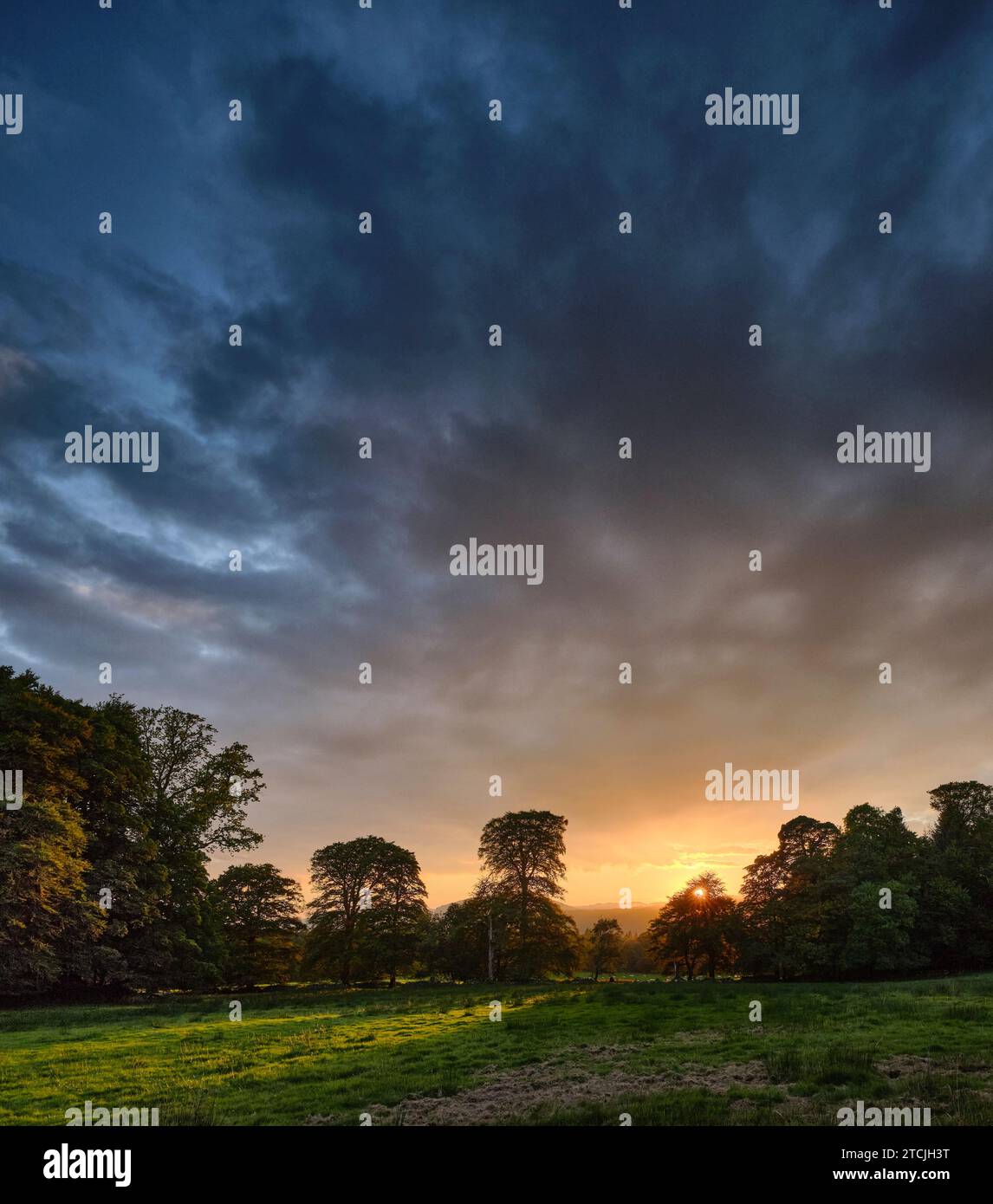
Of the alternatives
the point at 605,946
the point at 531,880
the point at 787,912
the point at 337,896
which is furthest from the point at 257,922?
the point at 787,912

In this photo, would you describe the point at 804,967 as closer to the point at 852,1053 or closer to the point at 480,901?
the point at 480,901

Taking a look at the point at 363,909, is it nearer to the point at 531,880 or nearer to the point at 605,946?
the point at 531,880

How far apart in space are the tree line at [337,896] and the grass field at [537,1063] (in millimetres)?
9099

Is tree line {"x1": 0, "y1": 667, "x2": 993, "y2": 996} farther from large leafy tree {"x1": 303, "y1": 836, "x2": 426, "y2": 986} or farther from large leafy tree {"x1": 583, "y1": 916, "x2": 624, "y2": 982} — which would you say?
large leafy tree {"x1": 583, "y1": 916, "x2": 624, "y2": 982}

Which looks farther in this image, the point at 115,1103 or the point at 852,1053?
the point at 852,1053

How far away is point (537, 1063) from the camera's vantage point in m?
17.4

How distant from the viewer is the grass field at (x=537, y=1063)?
12.9 meters

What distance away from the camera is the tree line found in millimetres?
37000

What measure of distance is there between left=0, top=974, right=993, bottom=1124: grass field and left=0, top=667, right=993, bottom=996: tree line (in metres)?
9.10

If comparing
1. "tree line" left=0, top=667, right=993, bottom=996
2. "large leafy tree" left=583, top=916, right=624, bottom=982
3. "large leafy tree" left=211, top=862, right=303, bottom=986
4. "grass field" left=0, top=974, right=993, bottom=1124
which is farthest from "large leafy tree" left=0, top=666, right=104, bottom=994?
"large leafy tree" left=583, top=916, right=624, bottom=982

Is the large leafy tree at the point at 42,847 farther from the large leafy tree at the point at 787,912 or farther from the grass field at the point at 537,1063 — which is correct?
the large leafy tree at the point at 787,912
